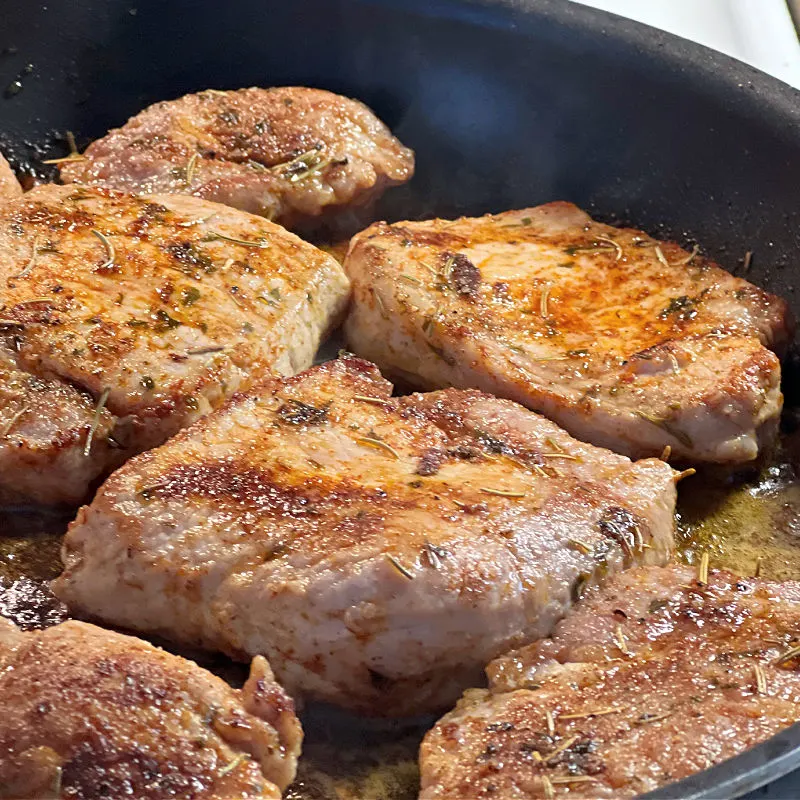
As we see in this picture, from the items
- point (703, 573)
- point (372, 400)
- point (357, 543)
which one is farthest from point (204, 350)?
point (703, 573)

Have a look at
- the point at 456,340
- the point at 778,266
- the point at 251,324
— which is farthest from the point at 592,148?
the point at 251,324

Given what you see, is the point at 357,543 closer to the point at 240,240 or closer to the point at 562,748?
the point at 562,748

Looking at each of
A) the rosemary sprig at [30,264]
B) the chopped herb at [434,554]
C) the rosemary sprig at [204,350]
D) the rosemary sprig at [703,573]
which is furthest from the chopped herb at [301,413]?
the rosemary sprig at [703,573]

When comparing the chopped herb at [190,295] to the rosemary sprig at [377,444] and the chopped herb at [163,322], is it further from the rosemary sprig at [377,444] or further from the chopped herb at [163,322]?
the rosemary sprig at [377,444]

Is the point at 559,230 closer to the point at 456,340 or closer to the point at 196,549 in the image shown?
the point at 456,340

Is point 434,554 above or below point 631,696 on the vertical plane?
above

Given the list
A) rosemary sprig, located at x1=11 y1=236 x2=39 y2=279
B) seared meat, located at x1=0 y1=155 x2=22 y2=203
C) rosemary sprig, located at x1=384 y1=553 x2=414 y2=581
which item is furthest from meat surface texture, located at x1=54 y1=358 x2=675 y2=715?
seared meat, located at x1=0 y1=155 x2=22 y2=203

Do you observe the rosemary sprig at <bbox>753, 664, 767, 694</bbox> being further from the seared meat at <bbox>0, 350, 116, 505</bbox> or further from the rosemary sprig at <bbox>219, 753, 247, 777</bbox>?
the seared meat at <bbox>0, 350, 116, 505</bbox>
